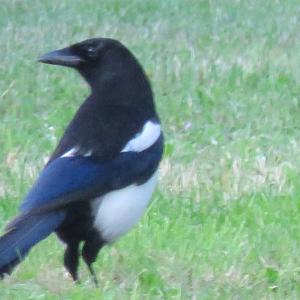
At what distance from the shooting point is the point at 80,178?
472 cm

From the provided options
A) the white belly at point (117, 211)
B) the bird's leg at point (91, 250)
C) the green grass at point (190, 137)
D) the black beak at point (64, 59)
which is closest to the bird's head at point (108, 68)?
the black beak at point (64, 59)

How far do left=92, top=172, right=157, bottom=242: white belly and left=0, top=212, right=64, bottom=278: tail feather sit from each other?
0.54 feet

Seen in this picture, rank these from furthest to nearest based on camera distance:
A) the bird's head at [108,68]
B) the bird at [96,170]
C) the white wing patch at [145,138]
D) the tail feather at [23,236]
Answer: the bird's head at [108,68] < the white wing patch at [145,138] < the bird at [96,170] < the tail feather at [23,236]

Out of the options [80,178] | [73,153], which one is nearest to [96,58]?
[73,153]

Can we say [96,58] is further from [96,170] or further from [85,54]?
[96,170]

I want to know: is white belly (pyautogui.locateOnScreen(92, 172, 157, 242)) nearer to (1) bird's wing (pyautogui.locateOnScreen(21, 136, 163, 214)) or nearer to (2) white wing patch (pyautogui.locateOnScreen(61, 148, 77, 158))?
(1) bird's wing (pyautogui.locateOnScreen(21, 136, 163, 214))

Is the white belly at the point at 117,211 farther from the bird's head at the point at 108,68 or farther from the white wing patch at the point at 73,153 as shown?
the bird's head at the point at 108,68

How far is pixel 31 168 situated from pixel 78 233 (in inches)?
67.7

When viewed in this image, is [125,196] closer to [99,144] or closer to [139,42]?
[99,144]

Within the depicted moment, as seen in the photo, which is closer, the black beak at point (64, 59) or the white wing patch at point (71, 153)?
the white wing patch at point (71, 153)

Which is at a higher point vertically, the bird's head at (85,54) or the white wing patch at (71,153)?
the bird's head at (85,54)

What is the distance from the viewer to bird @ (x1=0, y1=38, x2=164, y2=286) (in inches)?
183

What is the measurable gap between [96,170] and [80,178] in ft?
0.32

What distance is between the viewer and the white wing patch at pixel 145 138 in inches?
194
